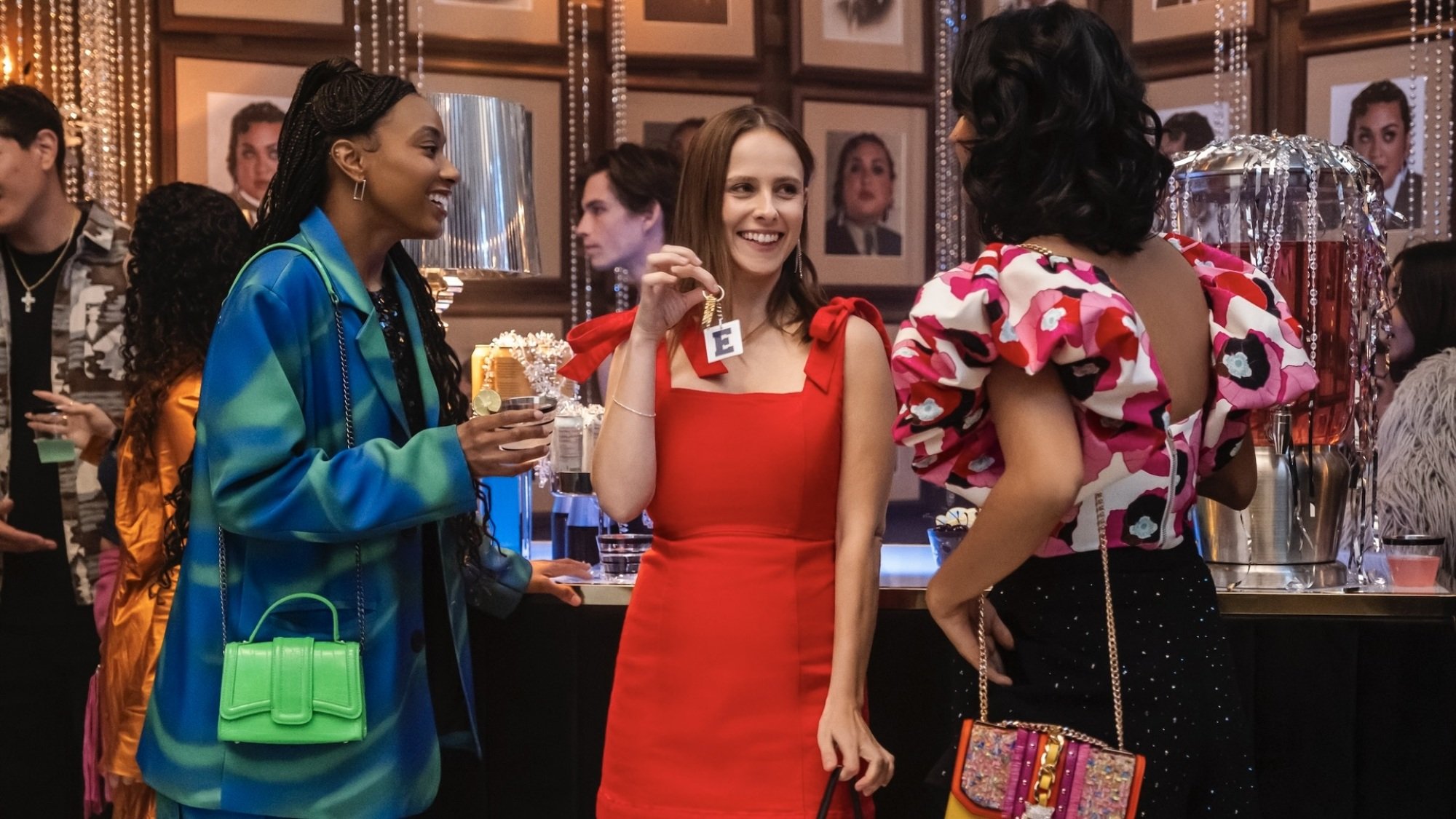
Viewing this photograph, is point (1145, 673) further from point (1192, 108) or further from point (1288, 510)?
point (1192, 108)

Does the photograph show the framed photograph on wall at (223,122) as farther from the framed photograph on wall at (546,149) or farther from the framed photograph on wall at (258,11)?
the framed photograph on wall at (546,149)

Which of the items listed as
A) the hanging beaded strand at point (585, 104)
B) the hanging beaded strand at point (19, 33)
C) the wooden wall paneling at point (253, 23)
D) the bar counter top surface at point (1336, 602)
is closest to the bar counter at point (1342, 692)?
the bar counter top surface at point (1336, 602)

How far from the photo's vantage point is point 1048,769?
151cm

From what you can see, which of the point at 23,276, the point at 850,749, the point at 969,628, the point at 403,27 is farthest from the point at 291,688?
the point at 403,27

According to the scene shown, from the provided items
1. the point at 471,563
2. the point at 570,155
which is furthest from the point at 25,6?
the point at 471,563

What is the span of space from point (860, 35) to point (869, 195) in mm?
621

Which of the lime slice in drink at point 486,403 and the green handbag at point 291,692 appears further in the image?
the lime slice in drink at point 486,403

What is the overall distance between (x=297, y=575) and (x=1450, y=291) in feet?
8.87

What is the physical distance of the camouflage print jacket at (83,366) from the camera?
3.42m

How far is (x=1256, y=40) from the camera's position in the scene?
15.7 feet

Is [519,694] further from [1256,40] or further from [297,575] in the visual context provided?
[1256,40]

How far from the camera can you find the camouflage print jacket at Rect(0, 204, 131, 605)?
342 centimetres

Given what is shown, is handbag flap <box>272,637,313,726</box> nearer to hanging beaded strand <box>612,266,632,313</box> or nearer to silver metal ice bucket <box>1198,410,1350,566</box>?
silver metal ice bucket <box>1198,410,1350,566</box>

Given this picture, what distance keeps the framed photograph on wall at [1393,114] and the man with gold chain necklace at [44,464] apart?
152 inches
